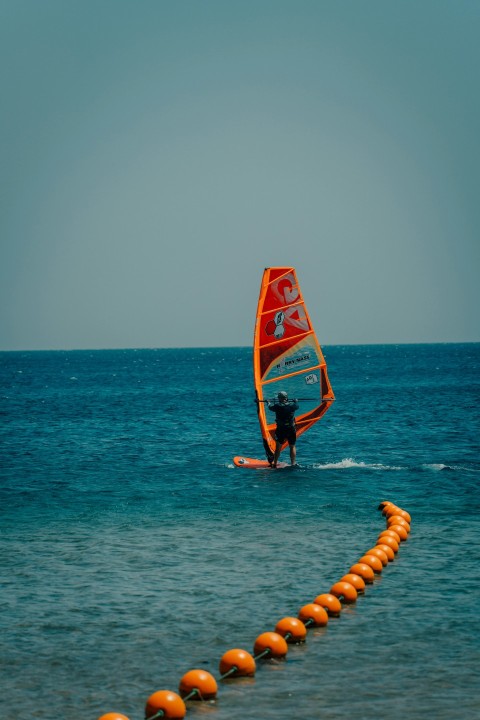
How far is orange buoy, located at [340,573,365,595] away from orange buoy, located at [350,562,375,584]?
0.33 m

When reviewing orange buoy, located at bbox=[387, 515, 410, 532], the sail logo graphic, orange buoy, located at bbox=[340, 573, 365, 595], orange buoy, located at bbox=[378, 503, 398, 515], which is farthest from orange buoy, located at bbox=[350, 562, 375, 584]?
the sail logo graphic

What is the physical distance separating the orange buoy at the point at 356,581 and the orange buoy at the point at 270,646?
2880mm

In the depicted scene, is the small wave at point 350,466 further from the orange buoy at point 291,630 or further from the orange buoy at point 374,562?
the orange buoy at point 291,630

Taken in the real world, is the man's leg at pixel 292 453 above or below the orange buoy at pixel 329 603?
above

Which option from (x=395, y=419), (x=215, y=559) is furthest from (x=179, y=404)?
(x=215, y=559)

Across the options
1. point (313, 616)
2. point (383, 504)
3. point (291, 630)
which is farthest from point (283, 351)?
point (291, 630)

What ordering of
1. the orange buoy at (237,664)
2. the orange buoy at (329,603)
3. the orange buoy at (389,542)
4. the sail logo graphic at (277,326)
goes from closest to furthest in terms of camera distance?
the orange buoy at (237,664)
the orange buoy at (329,603)
the orange buoy at (389,542)
the sail logo graphic at (277,326)

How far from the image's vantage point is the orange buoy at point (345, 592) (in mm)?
13695

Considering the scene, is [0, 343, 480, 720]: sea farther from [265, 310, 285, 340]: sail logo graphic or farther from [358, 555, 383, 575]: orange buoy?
[265, 310, 285, 340]: sail logo graphic

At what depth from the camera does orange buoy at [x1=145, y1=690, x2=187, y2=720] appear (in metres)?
9.55

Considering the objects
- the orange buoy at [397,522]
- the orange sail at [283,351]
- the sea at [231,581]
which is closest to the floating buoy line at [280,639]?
the sea at [231,581]

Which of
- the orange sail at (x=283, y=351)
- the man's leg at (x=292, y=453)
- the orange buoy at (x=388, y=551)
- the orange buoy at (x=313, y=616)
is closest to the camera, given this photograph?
the orange buoy at (x=313, y=616)

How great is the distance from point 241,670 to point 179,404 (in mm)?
54563

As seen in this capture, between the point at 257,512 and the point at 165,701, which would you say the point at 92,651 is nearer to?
the point at 165,701
